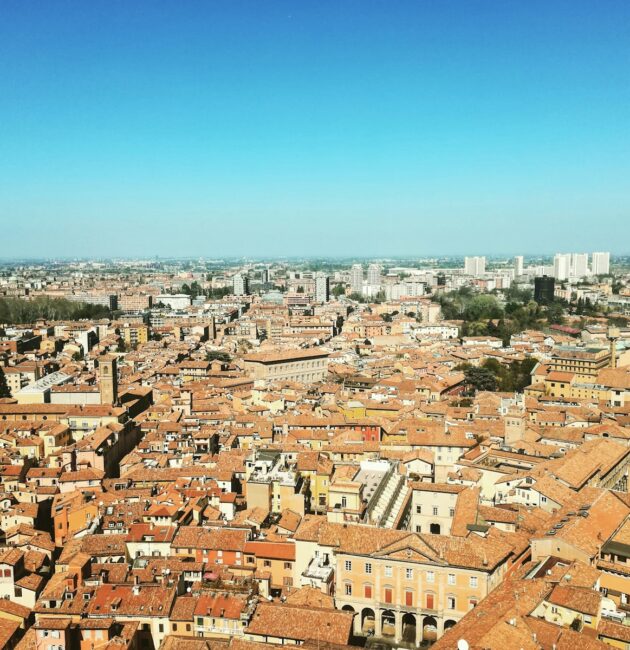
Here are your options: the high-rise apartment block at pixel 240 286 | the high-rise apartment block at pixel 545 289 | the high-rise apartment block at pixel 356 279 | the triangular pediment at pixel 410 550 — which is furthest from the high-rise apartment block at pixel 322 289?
the triangular pediment at pixel 410 550

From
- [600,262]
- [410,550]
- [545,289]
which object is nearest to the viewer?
[410,550]

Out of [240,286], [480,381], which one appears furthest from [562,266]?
[480,381]

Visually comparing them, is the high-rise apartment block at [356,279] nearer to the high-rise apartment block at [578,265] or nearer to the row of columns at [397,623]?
the high-rise apartment block at [578,265]

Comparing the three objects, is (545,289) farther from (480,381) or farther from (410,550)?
(410,550)

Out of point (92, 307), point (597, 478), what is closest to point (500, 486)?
point (597, 478)

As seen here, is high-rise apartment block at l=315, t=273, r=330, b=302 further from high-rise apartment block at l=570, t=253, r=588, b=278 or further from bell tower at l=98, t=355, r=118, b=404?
bell tower at l=98, t=355, r=118, b=404

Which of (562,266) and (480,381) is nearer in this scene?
(480,381)

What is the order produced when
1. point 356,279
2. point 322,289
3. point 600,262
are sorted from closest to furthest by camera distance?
point 322,289 → point 356,279 → point 600,262

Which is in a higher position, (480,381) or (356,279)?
(356,279)

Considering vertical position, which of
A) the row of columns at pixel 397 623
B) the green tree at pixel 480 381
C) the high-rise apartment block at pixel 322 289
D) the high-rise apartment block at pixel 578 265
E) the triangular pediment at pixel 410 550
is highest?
the high-rise apartment block at pixel 578 265

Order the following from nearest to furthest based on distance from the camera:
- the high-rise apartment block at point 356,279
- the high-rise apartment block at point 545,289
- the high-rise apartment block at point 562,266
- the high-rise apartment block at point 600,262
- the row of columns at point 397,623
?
1. the row of columns at point 397,623
2. the high-rise apartment block at point 545,289
3. the high-rise apartment block at point 356,279
4. the high-rise apartment block at point 562,266
5. the high-rise apartment block at point 600,262
